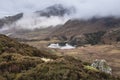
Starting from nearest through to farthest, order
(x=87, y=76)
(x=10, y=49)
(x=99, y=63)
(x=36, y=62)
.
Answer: (x=87, y=76) < (x=36, y=62) < (x=10, y=49) < (x=99, y=63)

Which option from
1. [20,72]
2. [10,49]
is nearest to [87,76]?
[20,72]

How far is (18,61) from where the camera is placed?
46.1m

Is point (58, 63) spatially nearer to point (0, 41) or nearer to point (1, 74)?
point (1, 74)

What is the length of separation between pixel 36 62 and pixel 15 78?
18.3 ft

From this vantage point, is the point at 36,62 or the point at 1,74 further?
the point at 36,62

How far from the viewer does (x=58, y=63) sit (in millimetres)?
42906

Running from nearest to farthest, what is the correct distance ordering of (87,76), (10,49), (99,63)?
(87,76), (10,49), (99,63)

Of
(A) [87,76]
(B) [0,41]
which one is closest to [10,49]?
(B) [0,41]

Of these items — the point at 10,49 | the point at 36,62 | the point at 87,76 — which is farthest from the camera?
the point at 10,49

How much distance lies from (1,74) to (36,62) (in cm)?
535

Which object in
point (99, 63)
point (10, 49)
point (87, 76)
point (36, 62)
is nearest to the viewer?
point (87, 76)

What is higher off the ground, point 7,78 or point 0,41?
point 0,41

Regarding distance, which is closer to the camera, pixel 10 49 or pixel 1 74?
pixel 1 74

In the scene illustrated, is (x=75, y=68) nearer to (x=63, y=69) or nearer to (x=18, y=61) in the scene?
(x=63, y=69)
